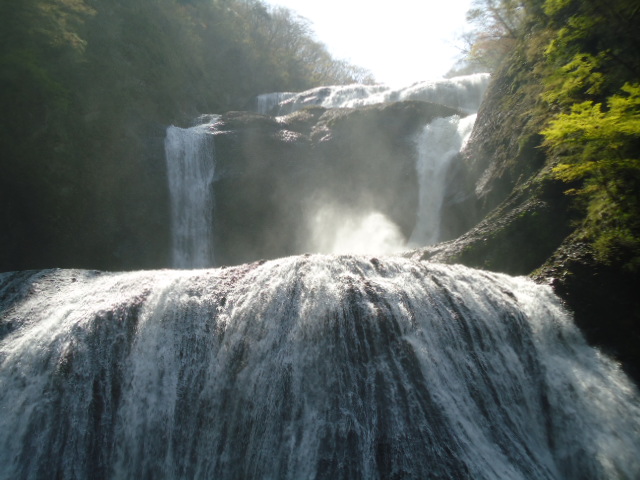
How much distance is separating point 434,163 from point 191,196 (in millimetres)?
8761

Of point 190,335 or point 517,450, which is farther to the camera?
point 190,335

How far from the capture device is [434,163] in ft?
50.1

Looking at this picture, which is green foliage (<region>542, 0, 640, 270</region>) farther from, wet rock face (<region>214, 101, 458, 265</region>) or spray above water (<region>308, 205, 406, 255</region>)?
wet rock face (<region>214, 101, 458, 265</region>)

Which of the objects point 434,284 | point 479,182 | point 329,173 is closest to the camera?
point 434,284

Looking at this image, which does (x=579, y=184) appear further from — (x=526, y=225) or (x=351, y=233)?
(x=351, y=233)

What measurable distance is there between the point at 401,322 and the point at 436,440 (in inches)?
62.4

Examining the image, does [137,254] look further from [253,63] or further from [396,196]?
[253,63]

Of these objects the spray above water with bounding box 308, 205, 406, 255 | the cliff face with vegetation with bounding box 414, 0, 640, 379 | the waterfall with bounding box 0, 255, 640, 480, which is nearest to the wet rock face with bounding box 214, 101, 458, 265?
the spray above water with bounding box 308, 205, 406, 255

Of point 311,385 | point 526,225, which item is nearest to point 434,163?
point 526,225

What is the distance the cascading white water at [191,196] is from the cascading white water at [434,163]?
7376 mm

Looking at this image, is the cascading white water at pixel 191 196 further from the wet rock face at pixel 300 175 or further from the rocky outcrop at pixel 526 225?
the rocky outcrop at pixel 526 225

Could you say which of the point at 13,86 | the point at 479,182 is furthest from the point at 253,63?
the point at 479,182

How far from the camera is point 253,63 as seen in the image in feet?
101

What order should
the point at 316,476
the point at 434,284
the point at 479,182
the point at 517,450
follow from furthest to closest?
the point at 479,182 → the point at 434,284 → the point at 517,450 → the point at 316,476
